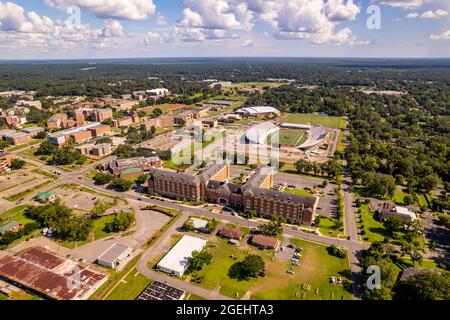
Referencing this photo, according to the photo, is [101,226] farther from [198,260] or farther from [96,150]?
[96,150]

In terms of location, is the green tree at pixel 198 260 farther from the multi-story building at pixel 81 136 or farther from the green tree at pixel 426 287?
the multi-story building at pixel 81 136

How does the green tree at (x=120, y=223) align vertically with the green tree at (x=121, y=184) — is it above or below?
below

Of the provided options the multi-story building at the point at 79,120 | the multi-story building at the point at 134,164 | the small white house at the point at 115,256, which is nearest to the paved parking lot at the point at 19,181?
the multi-story building at the point at 134,164

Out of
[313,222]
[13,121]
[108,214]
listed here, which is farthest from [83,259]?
[13,121]

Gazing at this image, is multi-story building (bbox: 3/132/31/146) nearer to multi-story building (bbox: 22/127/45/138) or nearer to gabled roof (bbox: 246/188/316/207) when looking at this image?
multi-story building (bbox: 22/127/45/138)

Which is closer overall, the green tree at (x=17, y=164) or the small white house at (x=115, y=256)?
the small white house at (x=115, y=256)

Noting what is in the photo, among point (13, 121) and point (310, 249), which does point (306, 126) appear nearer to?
point (310, 249)
